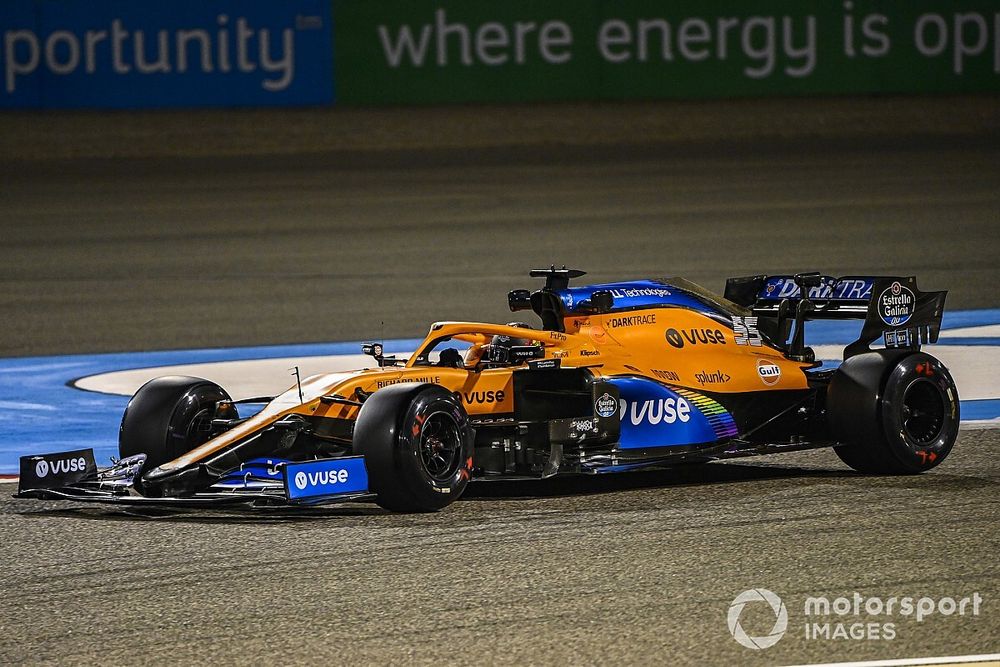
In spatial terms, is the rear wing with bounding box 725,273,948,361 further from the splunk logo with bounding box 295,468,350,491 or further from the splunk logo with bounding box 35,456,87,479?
the splunk logo with bounding box 35,456,87,479

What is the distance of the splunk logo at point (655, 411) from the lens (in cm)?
828

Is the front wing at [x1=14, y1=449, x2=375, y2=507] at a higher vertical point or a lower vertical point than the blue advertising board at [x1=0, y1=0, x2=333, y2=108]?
lower

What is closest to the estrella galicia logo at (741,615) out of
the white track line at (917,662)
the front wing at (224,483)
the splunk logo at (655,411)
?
the white track line at (917,662)

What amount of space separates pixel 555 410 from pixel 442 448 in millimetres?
611

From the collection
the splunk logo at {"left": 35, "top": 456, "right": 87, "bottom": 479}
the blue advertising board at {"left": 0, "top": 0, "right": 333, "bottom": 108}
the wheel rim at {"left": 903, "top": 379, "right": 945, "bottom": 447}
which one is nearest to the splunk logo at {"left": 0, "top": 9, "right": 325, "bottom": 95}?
the blue advertising board at {"left": 0, "top": 0, "right": 333, "bottom": 108}

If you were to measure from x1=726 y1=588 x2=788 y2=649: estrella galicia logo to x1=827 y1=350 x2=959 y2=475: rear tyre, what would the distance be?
220 cm

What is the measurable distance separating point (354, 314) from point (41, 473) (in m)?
6.71

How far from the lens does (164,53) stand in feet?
85.5

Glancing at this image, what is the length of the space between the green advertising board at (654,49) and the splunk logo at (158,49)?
806 millimetres

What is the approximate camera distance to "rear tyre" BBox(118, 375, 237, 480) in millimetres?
8328

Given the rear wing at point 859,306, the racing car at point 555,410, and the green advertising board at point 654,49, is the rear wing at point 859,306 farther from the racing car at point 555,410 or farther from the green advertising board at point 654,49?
the green advertising board at point 654,49

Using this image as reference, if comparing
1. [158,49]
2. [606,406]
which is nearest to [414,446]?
[606,406]

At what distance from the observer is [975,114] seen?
28.0 m

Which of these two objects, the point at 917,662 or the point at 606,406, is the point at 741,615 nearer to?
the point at 917,662
